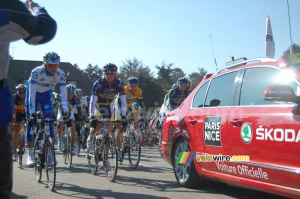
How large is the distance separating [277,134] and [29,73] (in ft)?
171

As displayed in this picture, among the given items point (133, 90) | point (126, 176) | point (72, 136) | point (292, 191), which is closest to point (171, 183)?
point (126, 176)

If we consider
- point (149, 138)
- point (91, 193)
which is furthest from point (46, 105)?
point (149, 138)

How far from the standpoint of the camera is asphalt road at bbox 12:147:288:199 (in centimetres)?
498

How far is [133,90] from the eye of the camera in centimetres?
1059

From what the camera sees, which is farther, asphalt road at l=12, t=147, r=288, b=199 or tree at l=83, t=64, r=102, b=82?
tree at l=83, t=64, r=102, b=82

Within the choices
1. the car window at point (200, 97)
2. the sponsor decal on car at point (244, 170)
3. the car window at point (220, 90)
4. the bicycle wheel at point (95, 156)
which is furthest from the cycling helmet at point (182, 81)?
the sponsor decal on car at point (244, 170)

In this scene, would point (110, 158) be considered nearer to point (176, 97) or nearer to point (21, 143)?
point (21, 143)

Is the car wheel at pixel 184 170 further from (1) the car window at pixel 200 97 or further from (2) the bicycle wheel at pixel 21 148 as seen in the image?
(2) the bicycle wheel at pixel 21 148

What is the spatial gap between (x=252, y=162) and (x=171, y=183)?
2377 mm

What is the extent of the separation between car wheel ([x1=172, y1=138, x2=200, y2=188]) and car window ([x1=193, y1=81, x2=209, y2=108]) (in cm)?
64

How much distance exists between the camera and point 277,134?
3.50 metres

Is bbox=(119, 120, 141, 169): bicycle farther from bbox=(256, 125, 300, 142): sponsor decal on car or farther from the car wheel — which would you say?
bbox=(256, 125, 300, 142): sponsor decal on car

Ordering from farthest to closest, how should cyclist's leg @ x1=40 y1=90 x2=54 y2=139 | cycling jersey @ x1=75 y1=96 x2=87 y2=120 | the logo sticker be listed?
cycling jersey @ x1=75 y1=96 x2=87 y2=120 < cyclist's leg @ x1=40 y1=90 x2=54 y2=139 < the logo sticker

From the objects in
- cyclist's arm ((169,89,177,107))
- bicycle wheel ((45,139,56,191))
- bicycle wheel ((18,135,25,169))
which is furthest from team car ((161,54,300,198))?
bicycle wheel ((18,135,25,169))
